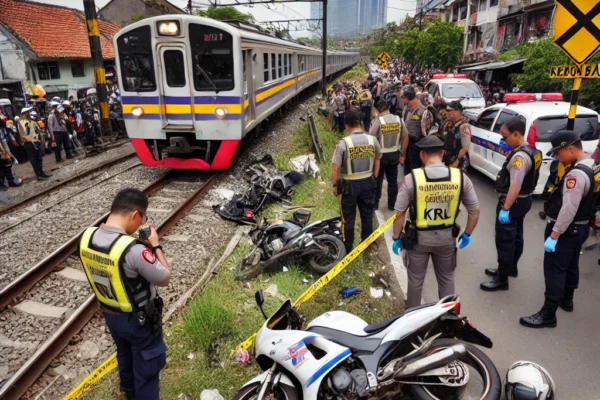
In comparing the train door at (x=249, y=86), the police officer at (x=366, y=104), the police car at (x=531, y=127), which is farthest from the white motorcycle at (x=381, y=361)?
the police officer at (x=366, y=104)

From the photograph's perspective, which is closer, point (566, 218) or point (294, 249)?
point (566, 218)

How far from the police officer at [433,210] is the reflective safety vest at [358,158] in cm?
121

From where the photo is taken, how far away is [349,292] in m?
4.51

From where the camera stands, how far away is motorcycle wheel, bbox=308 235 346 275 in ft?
15.6

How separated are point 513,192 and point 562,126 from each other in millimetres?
3419

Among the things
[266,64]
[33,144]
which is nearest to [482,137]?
[266,64]

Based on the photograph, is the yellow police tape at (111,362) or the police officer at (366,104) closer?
the yellow police tape at (111,362)

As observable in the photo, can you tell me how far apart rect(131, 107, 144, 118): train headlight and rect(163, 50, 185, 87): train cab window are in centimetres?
73

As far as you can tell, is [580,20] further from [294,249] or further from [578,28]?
[294,249]

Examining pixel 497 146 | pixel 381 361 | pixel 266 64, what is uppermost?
pixel 266 64

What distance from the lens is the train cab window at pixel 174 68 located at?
7.88m

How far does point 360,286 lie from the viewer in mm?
4695

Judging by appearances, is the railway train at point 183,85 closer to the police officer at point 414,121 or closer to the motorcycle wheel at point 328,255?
the police officer at point 414,121

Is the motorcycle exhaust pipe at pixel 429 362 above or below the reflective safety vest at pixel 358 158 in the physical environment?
below
